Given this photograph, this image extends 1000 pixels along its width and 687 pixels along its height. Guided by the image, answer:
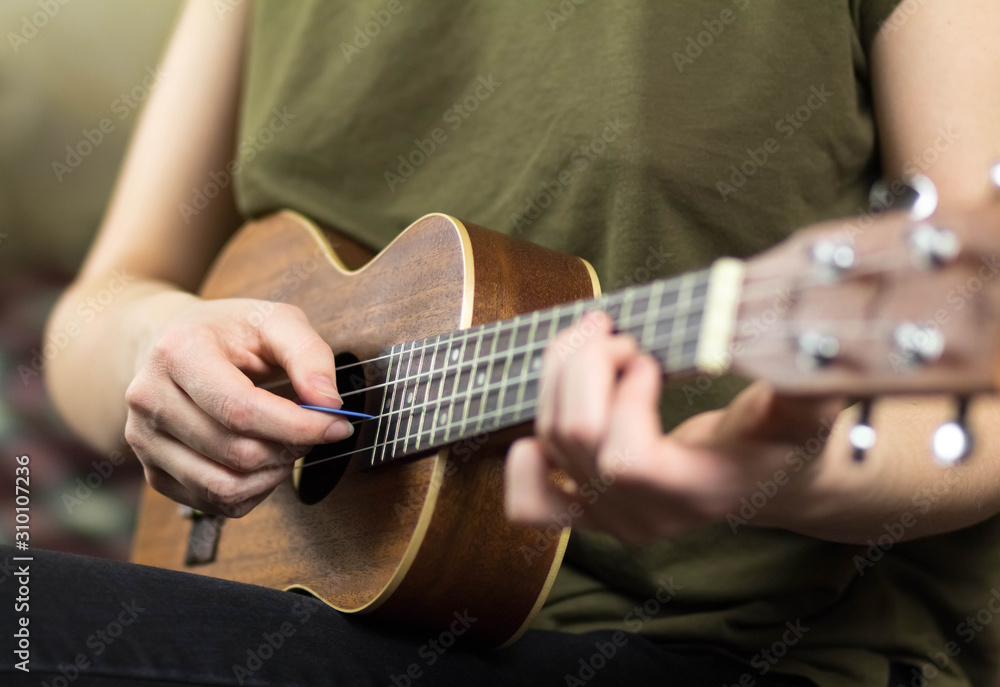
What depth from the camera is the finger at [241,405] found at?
2.14 feet

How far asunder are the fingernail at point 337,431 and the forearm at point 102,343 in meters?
0.34

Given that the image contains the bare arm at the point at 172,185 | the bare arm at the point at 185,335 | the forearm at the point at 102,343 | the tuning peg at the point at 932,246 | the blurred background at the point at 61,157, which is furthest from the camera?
the blurred background at the point at 61,157

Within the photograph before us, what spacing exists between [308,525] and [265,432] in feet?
0.49

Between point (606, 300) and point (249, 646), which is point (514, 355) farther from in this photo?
point (249, 646)

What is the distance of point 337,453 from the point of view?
0.76 metres

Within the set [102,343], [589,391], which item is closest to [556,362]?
[589,391]

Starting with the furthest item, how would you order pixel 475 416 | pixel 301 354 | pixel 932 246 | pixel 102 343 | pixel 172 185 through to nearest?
pixel 172 185, pixel 102 343, pixel 301 354, pixel 475 416, pixel 932 246

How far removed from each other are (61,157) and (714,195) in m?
1.73

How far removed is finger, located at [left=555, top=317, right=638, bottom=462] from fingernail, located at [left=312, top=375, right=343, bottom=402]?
0.87 ft

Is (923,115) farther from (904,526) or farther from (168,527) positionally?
(168,527)

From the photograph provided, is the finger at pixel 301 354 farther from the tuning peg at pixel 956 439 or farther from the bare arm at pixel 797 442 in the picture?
the tuning peg at pixel 956 439

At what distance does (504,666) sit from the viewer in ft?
2.30

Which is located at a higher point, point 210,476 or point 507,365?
point 507,365

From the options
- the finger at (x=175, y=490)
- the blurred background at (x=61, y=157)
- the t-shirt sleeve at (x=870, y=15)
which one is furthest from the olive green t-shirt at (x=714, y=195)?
the blurred background at (x=61, y=157)
